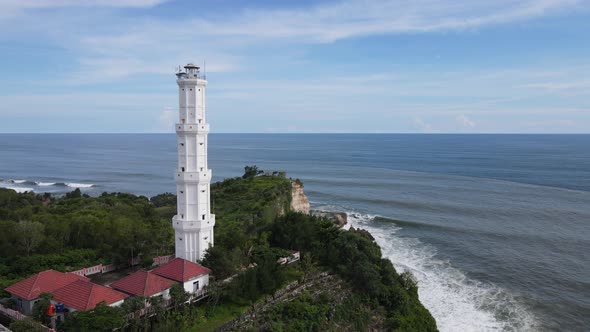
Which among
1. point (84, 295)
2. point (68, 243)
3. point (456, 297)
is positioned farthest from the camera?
point (456, 297)

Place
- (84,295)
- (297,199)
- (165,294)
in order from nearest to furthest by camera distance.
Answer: (84,295) → (165,294) → (297,199)

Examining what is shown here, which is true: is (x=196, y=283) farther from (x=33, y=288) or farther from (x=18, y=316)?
(x=18, y=316)

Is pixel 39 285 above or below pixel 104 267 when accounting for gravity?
above

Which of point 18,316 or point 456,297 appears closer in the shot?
point 18,316

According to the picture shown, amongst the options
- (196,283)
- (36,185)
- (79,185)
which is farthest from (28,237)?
(36,185)

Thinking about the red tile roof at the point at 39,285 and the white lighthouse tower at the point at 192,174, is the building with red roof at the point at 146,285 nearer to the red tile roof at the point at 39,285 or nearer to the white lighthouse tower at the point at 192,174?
the red tile roof at the point at 39,285

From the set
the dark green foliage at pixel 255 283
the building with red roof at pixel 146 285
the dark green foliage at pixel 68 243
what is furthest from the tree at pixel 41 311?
the dark green foliage at pixel 255 283

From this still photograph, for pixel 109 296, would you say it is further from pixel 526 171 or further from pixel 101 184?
pixel 526 171

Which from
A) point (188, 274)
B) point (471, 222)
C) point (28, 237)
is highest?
point (28, 237)
